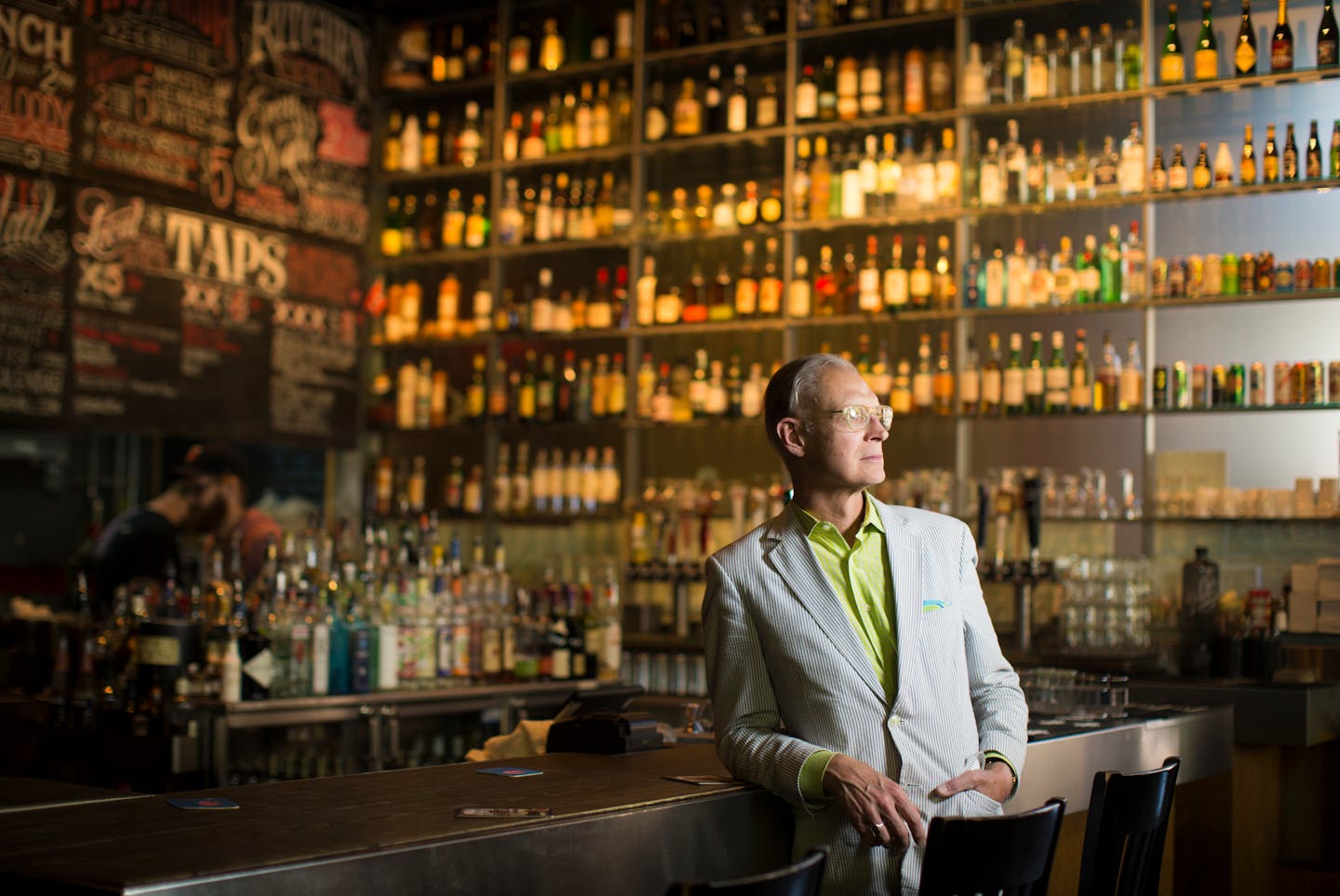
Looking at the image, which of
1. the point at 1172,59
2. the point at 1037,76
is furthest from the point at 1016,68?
the point at 1172,59

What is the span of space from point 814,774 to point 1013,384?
145 inches

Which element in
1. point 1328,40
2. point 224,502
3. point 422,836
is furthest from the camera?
point 224,502

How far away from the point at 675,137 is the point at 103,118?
221cm

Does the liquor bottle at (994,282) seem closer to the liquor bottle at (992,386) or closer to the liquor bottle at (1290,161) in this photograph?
the liquor bottle at (992,386)

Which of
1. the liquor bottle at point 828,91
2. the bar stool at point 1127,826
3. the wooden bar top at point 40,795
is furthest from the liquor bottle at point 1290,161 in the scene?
the wooden bar top at point 40,795

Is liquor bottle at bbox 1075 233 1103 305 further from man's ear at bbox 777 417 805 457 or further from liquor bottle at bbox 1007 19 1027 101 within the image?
man's ear at bbox 777 417 805 457

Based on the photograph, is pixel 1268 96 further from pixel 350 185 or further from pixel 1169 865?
pixel 350 185

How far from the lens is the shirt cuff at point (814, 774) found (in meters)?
2.18

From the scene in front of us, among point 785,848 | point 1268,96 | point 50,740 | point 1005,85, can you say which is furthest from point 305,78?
point 785,848

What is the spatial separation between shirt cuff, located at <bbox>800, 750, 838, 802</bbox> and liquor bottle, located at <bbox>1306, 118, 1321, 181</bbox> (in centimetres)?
388

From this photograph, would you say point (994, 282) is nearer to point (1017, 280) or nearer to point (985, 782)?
point (1017, 280)

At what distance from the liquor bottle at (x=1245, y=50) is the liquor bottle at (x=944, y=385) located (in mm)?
1361

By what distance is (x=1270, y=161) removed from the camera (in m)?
5.36

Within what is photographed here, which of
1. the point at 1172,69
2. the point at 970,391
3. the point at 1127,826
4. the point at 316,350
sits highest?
the point at 1172,69
